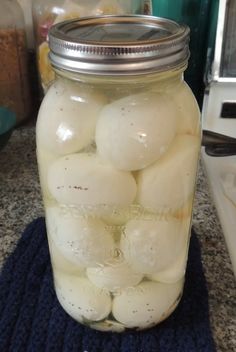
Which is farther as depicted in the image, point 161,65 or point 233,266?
point 233,266

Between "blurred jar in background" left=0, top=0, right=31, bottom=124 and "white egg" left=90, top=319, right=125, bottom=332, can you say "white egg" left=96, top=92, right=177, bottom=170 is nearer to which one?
"white egg" left=90, top=319, right=125, bottom=332

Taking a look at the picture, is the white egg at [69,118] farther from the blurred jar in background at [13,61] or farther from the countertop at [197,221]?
the blurred jar in background at [13,61]

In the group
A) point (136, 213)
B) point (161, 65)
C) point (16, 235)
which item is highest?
point (161, 65)

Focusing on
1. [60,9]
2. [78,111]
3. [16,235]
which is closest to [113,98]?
[78,111]

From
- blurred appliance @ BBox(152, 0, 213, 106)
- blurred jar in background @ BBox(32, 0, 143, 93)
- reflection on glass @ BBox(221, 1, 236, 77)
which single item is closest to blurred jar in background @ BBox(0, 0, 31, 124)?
blurred jar in background @ BBox(32, 0, 143, 93)

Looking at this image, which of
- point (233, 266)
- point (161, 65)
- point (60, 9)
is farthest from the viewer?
point (60, 9)

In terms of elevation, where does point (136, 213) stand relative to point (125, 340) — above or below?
above

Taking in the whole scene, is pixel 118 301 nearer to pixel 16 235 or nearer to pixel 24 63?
pixel 16 235
